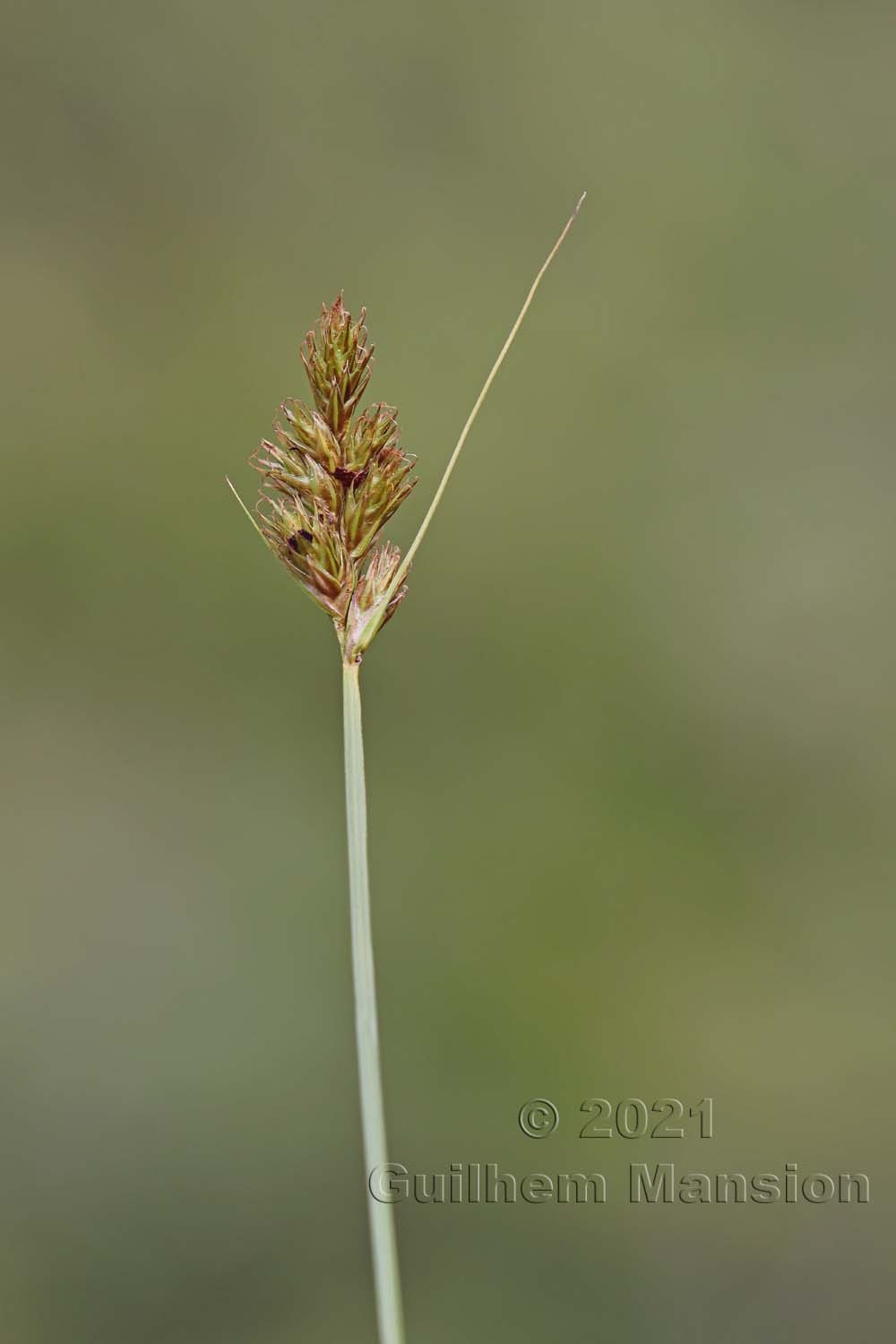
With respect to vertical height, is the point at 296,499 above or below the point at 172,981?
above

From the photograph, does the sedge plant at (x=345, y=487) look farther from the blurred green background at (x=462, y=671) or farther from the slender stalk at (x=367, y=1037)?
the blurred green background at (x=462, y=671)

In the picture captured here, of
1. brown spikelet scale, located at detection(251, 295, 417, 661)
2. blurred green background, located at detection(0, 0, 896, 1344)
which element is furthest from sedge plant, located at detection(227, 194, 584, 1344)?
blurred green background, located at detection(0, 0, 896, 1344)

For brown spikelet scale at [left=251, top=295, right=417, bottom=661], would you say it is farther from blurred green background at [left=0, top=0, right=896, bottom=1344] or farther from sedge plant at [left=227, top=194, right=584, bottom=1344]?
blurred green background at [left=0, top=0, right=896, bottom=1344]

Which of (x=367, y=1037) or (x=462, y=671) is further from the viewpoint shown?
(x=462, y=671)

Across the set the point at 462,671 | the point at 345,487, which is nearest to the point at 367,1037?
the point at 345,487

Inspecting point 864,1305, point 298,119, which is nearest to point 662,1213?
point 864,1305

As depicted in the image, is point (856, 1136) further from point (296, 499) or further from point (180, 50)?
point (180, 50)

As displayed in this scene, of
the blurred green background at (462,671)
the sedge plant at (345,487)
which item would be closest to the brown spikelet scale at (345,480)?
the sedge plant at (345,487)

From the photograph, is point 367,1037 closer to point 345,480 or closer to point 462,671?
point 345,480
